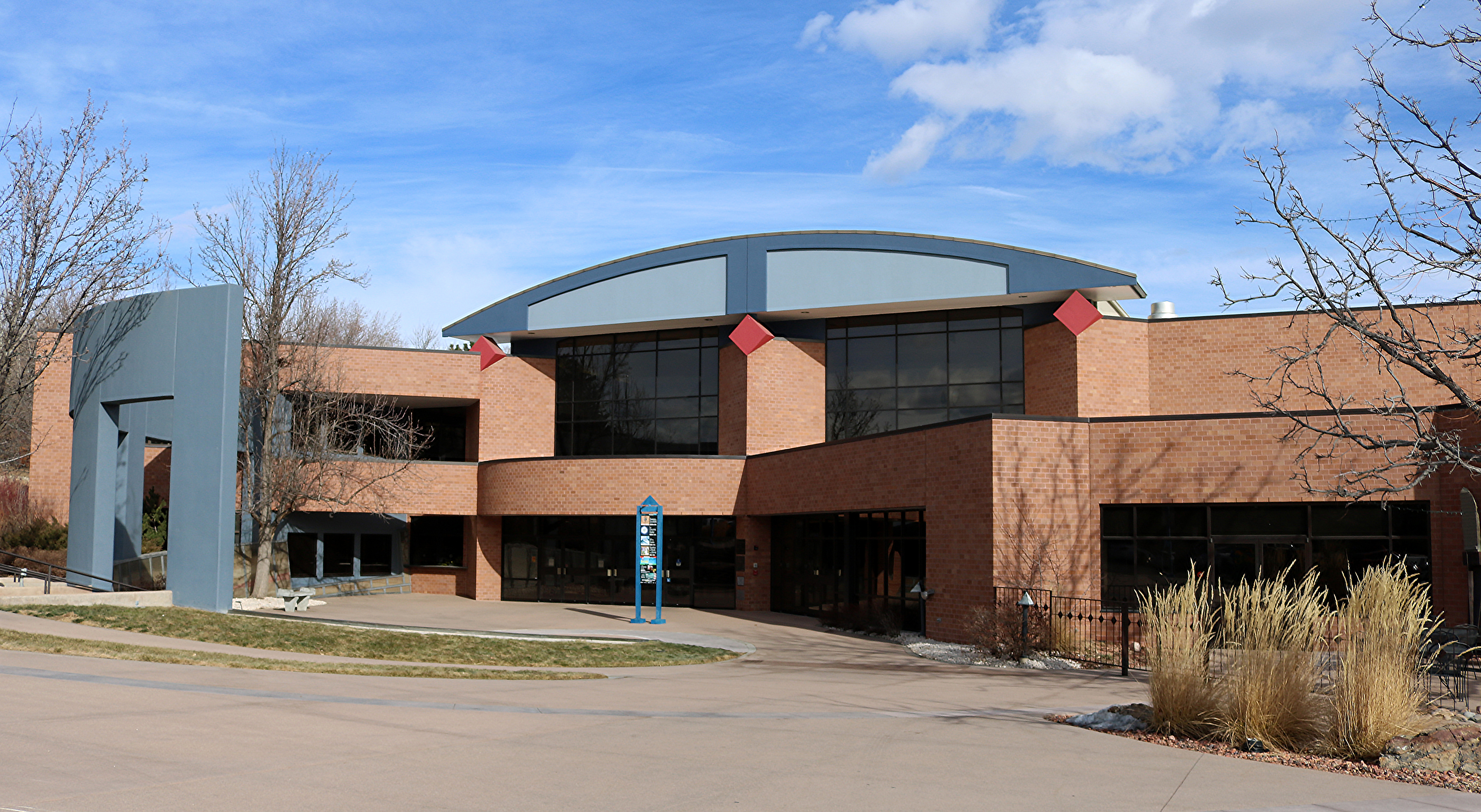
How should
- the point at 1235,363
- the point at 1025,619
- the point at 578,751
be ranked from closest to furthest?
the point at 578,751 < the point at 1025,619 < the point at 1235,363

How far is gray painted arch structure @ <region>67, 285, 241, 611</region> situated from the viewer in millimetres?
22516

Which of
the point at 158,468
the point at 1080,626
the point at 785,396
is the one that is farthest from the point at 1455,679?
the point at 158,468

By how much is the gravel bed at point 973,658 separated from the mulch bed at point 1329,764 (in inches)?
282

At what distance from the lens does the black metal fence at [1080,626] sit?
18.2 meters

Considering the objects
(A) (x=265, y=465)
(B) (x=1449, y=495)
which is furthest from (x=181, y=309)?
(B) (x=1449, y=495)

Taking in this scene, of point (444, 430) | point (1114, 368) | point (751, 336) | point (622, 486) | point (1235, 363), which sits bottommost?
point (622, 486)

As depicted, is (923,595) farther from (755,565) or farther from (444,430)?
(444,430)

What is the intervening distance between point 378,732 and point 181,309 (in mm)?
17135

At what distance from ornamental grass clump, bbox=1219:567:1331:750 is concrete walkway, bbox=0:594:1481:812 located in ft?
2.11

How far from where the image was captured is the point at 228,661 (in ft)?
46.4

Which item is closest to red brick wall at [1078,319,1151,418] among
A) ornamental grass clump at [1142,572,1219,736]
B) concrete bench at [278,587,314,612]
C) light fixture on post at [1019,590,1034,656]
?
light fixture on post at [1019,590,1034,656]

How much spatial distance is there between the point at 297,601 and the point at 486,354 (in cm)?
1082

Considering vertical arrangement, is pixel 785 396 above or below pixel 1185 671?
above

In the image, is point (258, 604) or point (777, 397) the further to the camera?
point (777, 397)
